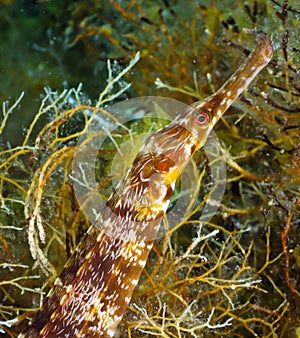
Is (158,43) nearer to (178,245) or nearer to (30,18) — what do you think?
(30,18)

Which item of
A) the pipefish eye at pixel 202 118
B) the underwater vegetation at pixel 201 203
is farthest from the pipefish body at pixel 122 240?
the underwater vegetation at pixel 201 203

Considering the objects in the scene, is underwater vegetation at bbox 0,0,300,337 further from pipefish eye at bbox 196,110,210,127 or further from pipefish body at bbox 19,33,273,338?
pipefish eye at bbox 196,110,210,127

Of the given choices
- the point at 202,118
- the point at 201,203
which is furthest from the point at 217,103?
the point at 201,203

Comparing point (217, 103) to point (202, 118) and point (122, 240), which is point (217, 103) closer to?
point (202, 118)

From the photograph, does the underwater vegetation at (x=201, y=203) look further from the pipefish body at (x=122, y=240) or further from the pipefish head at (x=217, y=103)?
the pipefish head at (x=217, y=103)

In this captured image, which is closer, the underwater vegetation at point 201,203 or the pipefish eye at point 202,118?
the pipefish eye at point 202,118

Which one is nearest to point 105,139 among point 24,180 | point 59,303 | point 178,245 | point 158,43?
point 24,180
